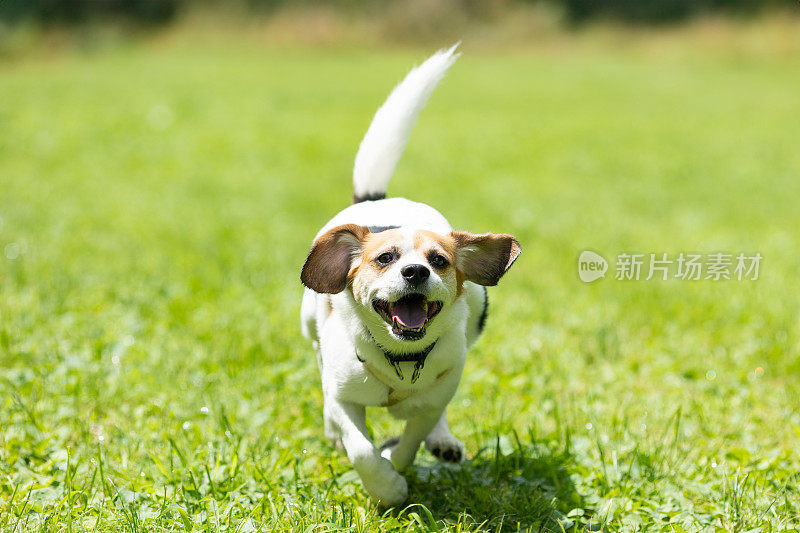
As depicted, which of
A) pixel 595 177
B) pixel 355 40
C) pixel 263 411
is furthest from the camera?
pixel 355 40

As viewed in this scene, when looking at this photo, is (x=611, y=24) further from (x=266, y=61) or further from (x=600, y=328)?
(x=600, y=328)

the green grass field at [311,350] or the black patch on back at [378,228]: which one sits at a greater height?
the black patch on back at [378,228]

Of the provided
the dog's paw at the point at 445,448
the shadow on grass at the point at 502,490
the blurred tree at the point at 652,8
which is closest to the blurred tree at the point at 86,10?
the blurred tree at the point at 652,8

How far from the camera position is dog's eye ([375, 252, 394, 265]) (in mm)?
2732

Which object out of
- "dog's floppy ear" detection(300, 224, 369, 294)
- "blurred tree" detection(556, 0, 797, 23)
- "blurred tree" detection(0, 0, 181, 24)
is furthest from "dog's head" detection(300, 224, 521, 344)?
"blurred tree" detection(556, 0, 797, 23)

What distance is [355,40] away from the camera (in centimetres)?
2811

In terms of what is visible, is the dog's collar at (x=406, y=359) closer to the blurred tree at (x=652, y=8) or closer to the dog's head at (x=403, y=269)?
the dog's head at (x=403, y=269)

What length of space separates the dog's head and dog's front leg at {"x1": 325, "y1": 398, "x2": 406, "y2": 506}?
14.2 inches

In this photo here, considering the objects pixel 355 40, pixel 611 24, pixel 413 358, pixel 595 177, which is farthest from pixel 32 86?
pixel 611 24

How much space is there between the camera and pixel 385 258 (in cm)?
274

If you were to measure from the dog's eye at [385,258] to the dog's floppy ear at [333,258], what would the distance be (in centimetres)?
15

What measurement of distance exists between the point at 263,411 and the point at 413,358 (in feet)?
4.08

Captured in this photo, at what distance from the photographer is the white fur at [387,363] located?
9.28 ft

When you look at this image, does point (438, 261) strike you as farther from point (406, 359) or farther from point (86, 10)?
point (86, 10)
